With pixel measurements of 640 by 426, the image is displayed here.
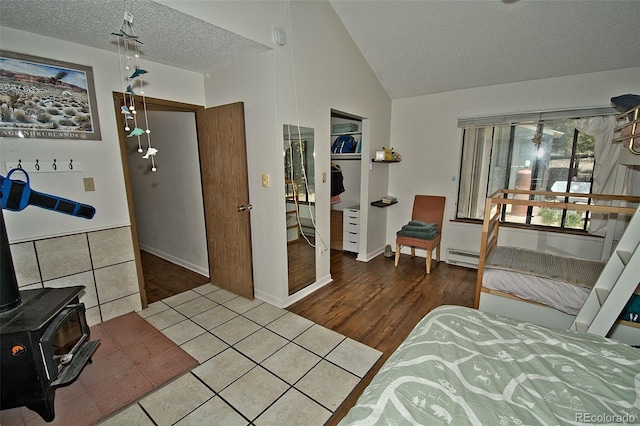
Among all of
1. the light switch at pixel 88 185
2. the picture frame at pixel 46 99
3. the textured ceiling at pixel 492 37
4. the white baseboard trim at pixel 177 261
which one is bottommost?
the white baseboard trim at pixel 177 261

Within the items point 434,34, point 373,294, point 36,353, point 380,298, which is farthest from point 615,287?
point 36,353

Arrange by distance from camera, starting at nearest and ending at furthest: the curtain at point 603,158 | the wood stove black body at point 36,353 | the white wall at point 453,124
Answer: the wood stove black body at point 36,353 → the curtain at point 603,158 → the white wall at point 453,124

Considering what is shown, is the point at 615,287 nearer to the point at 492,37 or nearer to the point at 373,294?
the point at 373,294

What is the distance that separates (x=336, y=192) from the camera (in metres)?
4.52

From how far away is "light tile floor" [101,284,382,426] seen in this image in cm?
164

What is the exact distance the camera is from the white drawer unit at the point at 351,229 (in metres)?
4.26

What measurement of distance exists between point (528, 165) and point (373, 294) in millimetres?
2611

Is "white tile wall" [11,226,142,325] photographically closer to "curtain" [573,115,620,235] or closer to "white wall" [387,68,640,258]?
"white wall" [387,68,640,258]

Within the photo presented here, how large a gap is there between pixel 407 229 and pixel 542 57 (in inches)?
95.1

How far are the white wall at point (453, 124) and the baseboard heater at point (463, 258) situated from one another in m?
0.10

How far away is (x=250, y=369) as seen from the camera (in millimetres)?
1981

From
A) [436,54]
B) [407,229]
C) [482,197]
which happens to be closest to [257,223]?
[407,229]

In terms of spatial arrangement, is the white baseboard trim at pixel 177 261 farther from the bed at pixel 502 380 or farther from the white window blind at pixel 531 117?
the white window blind at pixel 531 117

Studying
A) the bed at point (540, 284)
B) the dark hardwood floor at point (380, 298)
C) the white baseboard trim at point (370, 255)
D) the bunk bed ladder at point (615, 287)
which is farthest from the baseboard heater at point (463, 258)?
the bunk bed ladder at point (615, 287)
